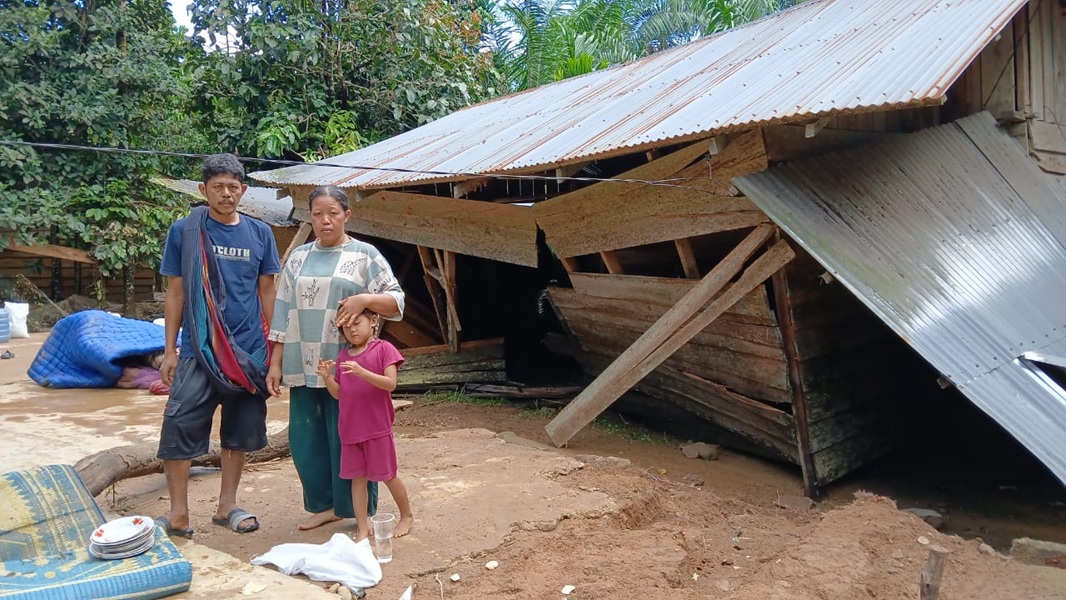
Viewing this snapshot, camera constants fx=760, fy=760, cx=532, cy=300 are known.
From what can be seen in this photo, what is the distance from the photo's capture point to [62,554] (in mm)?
3018

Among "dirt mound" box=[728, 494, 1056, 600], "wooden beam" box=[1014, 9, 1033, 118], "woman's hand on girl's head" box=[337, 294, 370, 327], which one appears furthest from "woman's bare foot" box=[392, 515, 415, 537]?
"wooden beam" box=[1014, 9, 1033, 118]

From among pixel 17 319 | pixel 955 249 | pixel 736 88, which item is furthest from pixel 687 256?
pixel 17 319

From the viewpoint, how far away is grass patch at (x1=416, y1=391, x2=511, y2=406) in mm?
7844

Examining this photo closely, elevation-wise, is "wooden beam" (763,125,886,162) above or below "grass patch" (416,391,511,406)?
above

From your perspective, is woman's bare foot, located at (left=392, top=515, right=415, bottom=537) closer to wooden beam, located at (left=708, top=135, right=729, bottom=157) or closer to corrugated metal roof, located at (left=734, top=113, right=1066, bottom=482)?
corrugated metal roof, located at (left=734, top=113, right=1066, bottom=482)

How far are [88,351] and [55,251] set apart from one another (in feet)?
24.2

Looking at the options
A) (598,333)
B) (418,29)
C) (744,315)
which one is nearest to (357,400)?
(744,315)

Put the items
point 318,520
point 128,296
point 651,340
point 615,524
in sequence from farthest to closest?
point 128,296, point 651,340, point 615,524, point 318,520

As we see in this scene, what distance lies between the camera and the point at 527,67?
57.6 ft

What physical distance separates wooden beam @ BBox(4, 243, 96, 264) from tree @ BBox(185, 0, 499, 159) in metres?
3.24

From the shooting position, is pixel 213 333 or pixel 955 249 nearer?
pixel 213 333

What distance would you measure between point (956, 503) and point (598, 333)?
3.11 m

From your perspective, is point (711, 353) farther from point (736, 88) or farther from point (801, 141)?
point (736, 88)

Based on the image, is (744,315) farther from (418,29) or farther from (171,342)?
(418,29)
